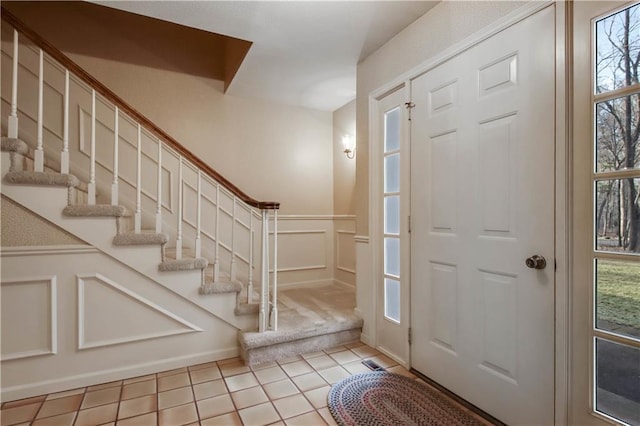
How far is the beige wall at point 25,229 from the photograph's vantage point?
1935mm

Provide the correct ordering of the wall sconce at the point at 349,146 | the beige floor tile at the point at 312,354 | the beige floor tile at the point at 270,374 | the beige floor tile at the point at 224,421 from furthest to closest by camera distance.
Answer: the wall sconce at the point at 349,146, the beige floor tile at the point at 312,354, the beige floor tile at the point at 270,374, the beige floor tile at the point at 224,421

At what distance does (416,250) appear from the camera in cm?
222

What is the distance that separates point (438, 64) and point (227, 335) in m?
2.54

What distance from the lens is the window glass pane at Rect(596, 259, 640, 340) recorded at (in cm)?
122

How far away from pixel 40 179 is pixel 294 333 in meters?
2.04

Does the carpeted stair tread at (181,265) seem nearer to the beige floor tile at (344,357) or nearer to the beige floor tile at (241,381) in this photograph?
the beige floor tile at (241,381)

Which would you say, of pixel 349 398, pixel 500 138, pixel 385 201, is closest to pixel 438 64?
pixel 500 138

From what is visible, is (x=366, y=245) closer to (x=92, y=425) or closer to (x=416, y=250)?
(x=416, y=250)

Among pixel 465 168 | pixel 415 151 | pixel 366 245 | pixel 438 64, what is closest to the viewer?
pixel 465 168

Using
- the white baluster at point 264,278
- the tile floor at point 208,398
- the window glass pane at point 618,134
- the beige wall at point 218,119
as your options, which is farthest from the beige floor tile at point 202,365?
the window glass pane at point 618,134

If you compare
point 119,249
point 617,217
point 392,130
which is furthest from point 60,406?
point 617,217

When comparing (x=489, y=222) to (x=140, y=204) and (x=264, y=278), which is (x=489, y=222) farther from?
(x=140, y=204)

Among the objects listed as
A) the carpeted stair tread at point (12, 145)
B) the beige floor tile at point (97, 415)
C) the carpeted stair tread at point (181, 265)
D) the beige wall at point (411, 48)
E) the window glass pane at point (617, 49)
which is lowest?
the beige floor tile at point (97, 415)

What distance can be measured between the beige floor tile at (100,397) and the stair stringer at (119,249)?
704mm
